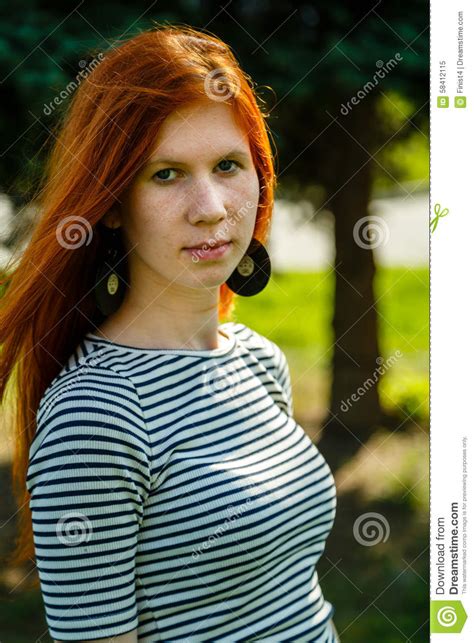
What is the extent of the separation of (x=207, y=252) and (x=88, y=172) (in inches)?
10.3

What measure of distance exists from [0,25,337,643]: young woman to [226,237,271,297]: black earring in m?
0.15

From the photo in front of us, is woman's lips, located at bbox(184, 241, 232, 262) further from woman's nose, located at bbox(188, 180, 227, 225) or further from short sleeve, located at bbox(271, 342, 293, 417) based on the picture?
short sleeve, located at bbox(271, 342, 293, 417)

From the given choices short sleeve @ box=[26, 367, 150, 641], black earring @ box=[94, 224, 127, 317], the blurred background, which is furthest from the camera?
the blurred background

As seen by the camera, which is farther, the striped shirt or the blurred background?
the blurred background

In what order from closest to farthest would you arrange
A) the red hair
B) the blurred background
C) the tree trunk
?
the red hair, the blurred background, the tree trunk

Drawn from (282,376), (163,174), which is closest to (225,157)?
(163,174)

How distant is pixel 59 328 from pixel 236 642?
0.68m

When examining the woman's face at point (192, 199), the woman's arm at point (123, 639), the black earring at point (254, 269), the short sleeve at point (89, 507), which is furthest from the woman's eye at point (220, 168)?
the woman's arm at point (123, 639)

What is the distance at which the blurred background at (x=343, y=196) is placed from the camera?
3047mm

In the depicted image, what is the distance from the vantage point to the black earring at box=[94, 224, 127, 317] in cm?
159

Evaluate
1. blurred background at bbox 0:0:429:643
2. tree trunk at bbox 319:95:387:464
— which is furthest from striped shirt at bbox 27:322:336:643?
tree trunk at bbox 319:95:387:464

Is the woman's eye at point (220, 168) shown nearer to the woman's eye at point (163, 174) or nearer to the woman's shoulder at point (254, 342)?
the woman's eye at point (163, 174)
